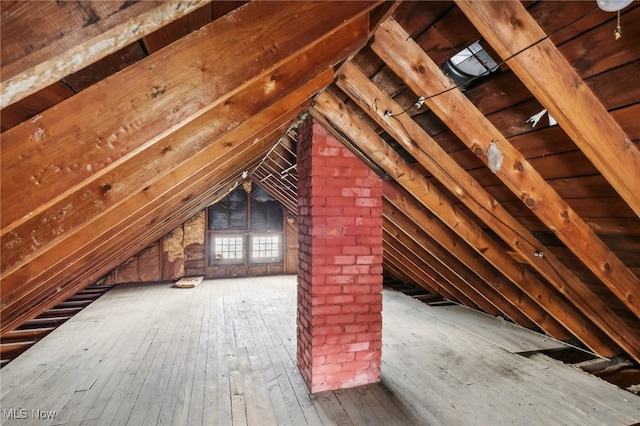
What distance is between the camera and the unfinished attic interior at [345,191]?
874mm

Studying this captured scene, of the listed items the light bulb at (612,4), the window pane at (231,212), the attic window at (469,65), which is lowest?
the window pane at (231,212)

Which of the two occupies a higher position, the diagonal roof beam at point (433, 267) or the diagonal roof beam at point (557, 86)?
the diagonal roof beam at point (557, 86)

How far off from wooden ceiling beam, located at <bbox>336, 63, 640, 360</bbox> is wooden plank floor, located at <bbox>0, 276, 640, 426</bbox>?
586mm

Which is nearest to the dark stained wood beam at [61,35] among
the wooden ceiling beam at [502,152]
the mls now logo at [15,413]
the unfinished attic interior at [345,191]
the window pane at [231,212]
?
the unfinished attic interior at [345,191]

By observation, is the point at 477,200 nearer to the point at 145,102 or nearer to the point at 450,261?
the point at 450,261

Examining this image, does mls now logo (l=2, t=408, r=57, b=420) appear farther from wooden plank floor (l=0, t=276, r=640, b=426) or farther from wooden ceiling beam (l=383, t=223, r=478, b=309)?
wooden ceiling beam (l=383, t=223, r=478, b=309)

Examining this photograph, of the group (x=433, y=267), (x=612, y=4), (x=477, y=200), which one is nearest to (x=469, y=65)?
(x=612, y=4)

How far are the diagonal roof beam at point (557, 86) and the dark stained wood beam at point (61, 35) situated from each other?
117 centimetres

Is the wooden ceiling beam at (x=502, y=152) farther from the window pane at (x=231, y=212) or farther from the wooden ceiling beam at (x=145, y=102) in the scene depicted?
the window pane at (x=231, y=212)

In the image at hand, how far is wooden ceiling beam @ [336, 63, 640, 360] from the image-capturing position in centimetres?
194

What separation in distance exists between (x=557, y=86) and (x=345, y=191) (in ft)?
4.95

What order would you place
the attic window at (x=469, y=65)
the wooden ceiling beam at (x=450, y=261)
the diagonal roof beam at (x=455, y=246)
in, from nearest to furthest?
the attic window at (x=469, y=65), the diagonal roof beam at (x=455, y=246), the wooden ceiling beam at (x=450, y=261)

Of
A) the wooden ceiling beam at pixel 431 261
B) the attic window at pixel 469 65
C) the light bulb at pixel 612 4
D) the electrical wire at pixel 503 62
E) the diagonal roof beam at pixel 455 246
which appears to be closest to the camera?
the light bulb at pixel 612 4

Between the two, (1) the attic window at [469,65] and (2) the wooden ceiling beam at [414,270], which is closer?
(1) the attic window at [469,65]
